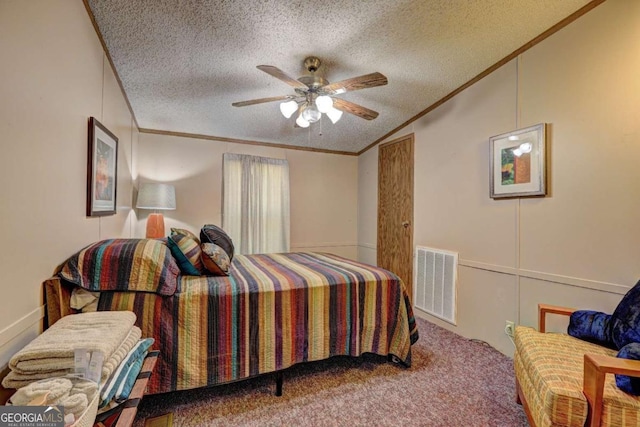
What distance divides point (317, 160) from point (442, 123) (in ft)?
6.64

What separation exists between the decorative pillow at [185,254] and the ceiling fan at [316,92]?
1223 millimetres

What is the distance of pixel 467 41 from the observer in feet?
7.20

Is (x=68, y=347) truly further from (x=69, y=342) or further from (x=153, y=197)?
(x=153, y=197)

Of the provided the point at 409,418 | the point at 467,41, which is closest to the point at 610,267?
the point at 409,418

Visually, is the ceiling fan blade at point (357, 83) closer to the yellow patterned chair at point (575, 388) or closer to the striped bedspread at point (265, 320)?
the striped bedspread at point (265, 320)

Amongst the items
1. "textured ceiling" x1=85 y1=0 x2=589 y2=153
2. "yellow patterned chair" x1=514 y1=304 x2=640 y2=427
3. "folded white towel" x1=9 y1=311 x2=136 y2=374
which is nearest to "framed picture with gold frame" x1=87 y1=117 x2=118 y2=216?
"textured ceiling" x1=85 y1=0 x2=589 y2=153

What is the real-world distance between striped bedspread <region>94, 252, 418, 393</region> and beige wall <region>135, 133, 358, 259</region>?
183cm

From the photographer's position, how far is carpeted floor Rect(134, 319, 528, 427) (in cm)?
161

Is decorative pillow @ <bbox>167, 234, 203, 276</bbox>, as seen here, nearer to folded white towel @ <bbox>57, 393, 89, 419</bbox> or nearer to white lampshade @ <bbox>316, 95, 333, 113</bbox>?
folded white towel @ <bbox>57, 393, 89, 419</bbox>

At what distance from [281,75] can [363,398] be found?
2.22 meters

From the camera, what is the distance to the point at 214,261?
2.01 meters

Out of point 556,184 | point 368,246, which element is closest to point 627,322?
point 556,184

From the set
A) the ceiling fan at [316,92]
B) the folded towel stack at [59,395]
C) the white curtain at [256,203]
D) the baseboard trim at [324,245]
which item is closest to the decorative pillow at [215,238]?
the ceiling fan at [316,92]

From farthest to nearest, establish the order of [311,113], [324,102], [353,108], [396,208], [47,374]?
[396,208], [353,108], [311,113], [324,102], [47,374]
